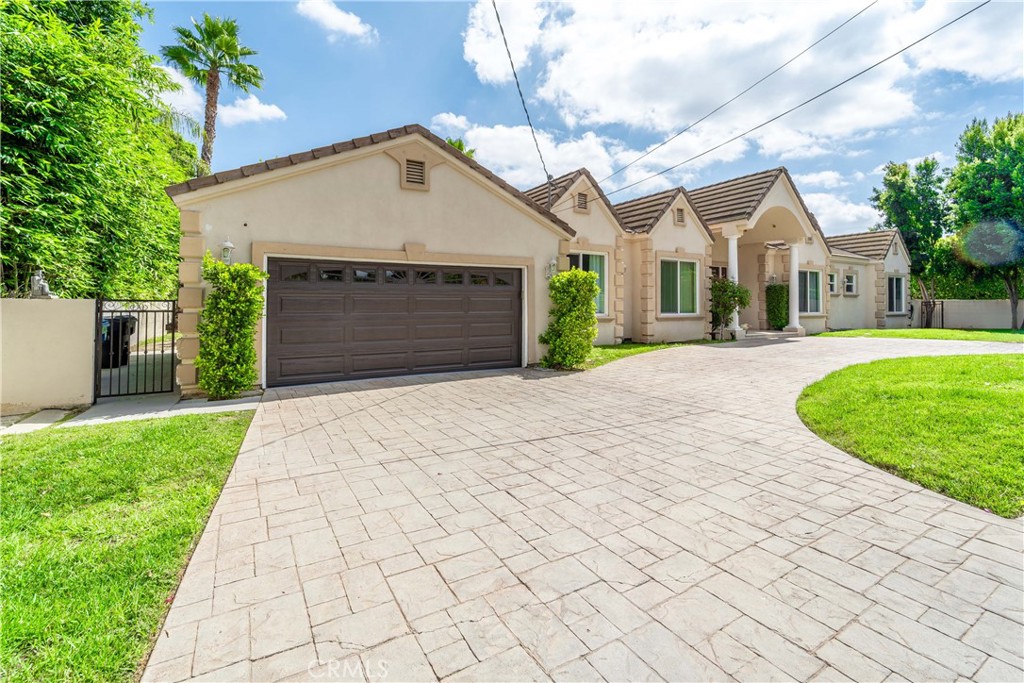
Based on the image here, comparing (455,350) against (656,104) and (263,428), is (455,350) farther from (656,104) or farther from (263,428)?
(656,104)

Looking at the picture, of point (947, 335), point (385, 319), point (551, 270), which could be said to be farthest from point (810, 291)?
point (385, 319)

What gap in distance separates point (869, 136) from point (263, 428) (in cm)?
1817

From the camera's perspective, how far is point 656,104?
471 inches

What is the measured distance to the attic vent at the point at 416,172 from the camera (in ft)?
31.1

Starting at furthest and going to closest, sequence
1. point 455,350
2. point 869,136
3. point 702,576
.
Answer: point 869,136, point 455,350, point 702,576

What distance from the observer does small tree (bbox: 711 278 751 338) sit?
16750 millimetres

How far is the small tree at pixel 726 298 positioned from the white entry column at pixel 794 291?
3.90 m

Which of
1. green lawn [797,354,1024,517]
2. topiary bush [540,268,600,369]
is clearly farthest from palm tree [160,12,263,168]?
green lawn [797,354,1024,517]

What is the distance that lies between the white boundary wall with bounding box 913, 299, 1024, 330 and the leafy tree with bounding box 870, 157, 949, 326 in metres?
5.19

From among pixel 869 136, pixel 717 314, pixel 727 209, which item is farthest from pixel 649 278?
pixel 869 136

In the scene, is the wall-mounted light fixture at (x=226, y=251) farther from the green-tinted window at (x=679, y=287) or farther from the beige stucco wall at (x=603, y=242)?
the green-tinted window at (x=679, y=287)

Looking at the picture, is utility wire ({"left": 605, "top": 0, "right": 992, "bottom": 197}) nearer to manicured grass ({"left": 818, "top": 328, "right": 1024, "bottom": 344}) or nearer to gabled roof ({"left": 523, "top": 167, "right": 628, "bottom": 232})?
gabled roof ({"left": 523, "top": 167, "right": 628, "bottom": 232})

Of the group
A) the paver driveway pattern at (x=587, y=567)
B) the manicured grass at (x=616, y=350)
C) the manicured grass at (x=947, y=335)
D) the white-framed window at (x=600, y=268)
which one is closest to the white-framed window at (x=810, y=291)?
the manicured grass at (x=947, y=335)

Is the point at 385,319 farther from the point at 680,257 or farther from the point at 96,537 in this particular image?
the point at 680,257
